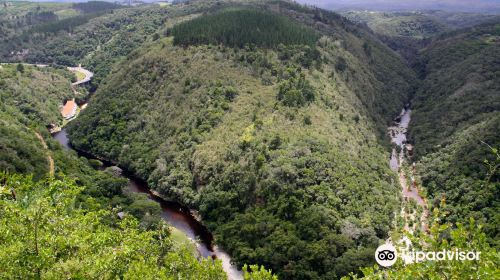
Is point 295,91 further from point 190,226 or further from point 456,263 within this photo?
point 456,263

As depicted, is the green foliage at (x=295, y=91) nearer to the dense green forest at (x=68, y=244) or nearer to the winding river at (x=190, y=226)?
the winding river at (x=190, y=226)

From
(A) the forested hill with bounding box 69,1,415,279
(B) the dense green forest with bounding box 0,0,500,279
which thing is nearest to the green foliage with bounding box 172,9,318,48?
(A) the forested hill with bounding box 69,1,415,279

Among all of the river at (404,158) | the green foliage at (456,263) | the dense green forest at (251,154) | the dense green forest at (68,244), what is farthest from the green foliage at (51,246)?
the river at (404,158)

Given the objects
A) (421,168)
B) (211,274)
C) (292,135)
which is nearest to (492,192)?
(421,168)

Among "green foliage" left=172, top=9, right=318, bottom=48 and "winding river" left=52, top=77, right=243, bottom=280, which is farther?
"green foliage" left=172, top=9, right=318, bottom=48

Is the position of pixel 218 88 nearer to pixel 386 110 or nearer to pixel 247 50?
pixel 247 50

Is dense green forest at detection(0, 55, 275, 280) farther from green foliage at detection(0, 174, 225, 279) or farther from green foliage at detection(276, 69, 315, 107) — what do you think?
green foliage at detection(276, 69, 315, 107)

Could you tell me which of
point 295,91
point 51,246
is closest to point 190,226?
point 295,91
